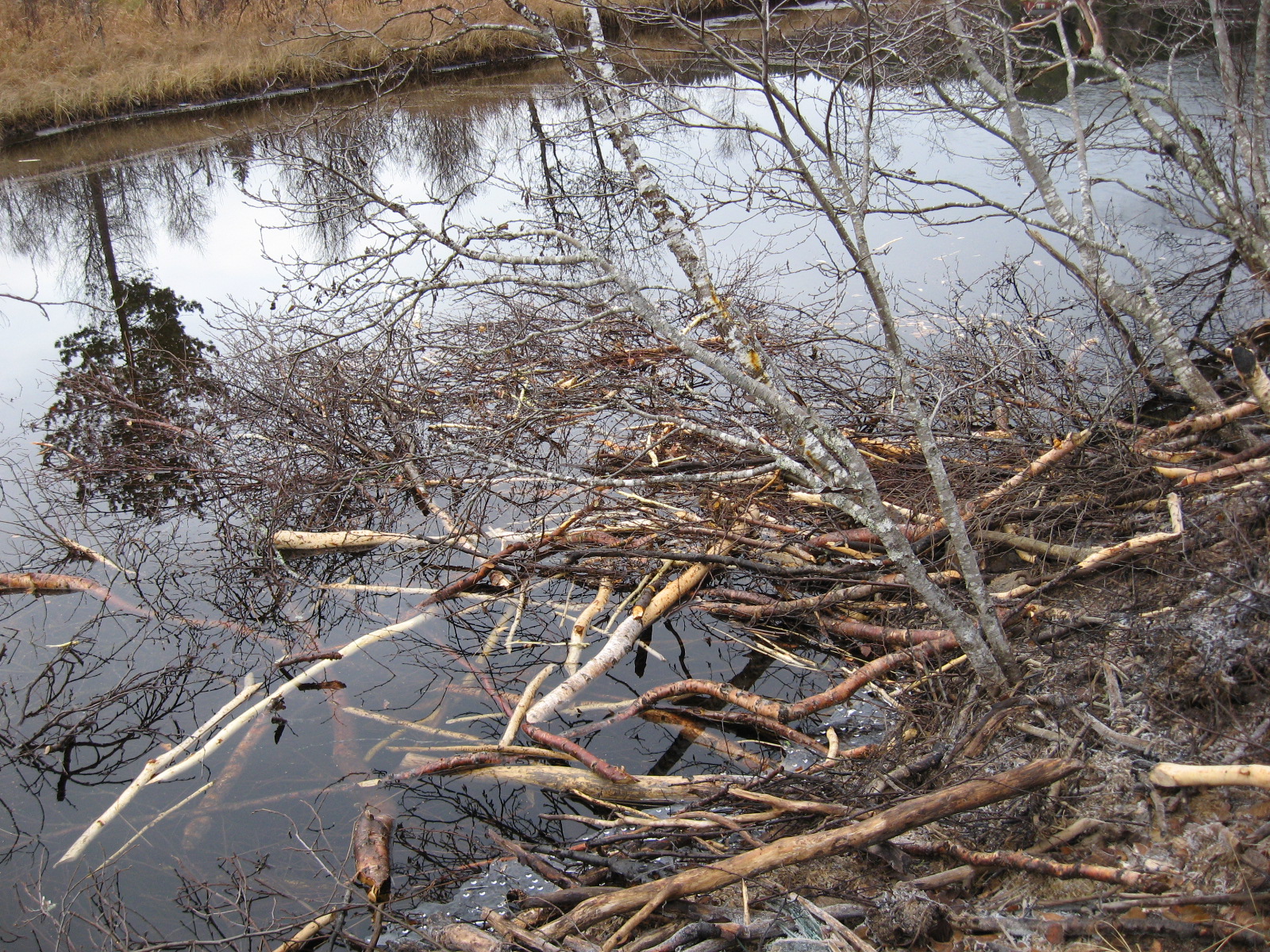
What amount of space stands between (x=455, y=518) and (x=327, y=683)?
4.43ft

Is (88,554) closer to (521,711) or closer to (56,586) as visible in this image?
(56,586)

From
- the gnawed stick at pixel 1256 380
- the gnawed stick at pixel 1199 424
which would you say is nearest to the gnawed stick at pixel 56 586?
the gnawed stick at pixel 1199 424

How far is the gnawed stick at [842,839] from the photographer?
2.88 m

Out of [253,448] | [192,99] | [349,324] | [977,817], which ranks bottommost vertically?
[977,817]

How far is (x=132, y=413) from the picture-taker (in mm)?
8219

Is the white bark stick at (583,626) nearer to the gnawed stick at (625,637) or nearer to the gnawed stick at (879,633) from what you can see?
the gnawed stick at (625,637)

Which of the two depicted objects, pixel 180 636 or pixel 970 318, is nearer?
pixel 180 636

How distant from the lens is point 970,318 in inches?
277

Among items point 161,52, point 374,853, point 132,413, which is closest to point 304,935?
point 374,853

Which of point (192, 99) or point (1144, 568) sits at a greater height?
point (192, 99)

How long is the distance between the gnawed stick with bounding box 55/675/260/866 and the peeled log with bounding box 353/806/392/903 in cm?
113

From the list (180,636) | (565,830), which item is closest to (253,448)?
(180,636)

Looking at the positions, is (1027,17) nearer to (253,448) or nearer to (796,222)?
(796,222)

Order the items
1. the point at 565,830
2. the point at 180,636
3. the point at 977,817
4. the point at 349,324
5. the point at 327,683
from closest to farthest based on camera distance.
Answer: the point at 977,817 < the point at 565,830 < the point at 327,683 < the point at 180,636 < the point at 349,324
